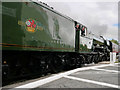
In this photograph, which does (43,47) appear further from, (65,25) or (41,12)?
(65,25)

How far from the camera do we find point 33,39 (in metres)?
5.59

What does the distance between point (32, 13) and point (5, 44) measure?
1985 mm

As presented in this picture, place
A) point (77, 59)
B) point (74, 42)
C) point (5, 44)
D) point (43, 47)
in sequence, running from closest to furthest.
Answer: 1. point (5, 44)
2. point (43, 47)
3. point (74, 42)
4. point (77, 59)

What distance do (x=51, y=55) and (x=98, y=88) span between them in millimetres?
3442

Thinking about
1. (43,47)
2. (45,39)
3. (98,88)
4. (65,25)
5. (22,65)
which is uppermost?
(65,25)

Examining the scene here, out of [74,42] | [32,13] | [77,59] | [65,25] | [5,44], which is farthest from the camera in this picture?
[77,59]

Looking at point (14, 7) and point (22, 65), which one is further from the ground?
point (14, 7)

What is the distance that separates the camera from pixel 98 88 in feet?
15.0

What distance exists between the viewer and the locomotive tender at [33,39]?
466 cm

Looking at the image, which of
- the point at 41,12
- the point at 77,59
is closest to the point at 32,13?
the point at 41,12

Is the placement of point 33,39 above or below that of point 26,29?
below

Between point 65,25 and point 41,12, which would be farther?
point 65,25

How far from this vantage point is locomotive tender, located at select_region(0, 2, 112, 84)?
4664mm

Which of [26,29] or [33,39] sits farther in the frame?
[33,39]
